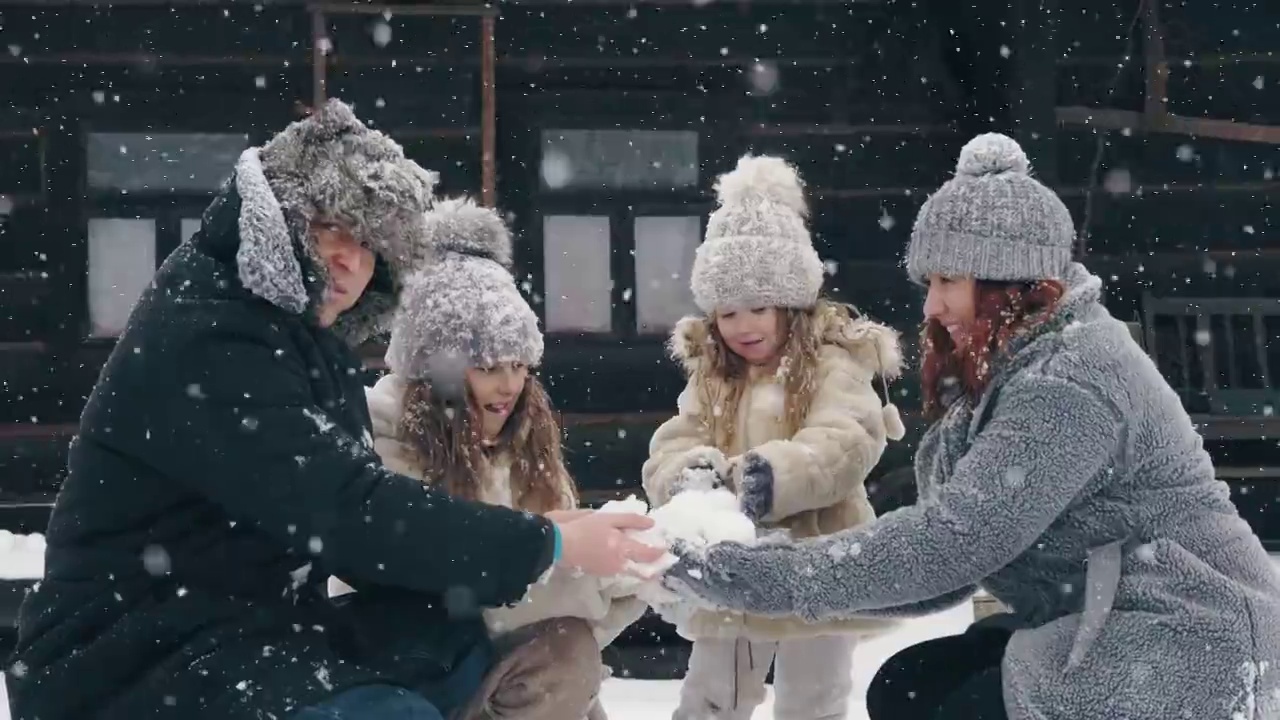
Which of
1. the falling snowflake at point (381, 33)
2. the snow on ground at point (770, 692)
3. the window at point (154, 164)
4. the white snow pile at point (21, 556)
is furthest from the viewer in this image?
the window at point (154, 164)

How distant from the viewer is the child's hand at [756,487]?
13.0 ft

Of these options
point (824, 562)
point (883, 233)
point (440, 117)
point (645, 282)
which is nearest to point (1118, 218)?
point (883, 233)

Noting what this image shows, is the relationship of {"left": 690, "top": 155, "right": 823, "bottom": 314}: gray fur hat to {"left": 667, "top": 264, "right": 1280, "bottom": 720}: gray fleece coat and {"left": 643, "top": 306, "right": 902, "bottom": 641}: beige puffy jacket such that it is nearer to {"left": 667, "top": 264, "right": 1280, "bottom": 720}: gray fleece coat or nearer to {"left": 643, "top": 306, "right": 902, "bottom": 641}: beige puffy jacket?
{"left": 643, "top": 306, "right": 902, "bottom": 641}: beige puffy jacket

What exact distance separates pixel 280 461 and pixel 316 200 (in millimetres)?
468

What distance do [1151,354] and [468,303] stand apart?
15.8 feet

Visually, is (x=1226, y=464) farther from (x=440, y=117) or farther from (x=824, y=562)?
(x=824, y=562)

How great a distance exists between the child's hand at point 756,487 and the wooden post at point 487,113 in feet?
10.1

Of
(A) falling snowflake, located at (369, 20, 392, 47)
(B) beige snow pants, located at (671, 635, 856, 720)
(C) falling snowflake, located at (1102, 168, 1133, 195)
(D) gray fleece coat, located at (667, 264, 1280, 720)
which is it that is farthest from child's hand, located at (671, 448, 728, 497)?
(C) falling snowflake, located at (1102, 168, 1133, 195)

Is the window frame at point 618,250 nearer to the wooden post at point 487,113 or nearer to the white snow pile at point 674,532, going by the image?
the wooden post at point 487,113

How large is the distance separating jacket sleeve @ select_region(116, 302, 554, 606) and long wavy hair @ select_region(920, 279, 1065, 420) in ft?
3.25

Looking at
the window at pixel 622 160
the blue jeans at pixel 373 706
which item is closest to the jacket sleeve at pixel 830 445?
the blue jeans at pixel 373 706

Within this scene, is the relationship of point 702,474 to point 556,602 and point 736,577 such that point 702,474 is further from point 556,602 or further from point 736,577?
point 736,577

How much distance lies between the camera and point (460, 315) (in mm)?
3840

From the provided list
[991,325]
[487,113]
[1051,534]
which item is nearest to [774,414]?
[991,325]
